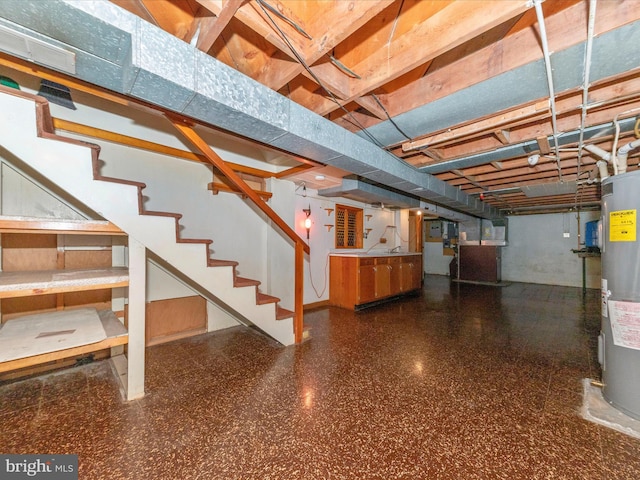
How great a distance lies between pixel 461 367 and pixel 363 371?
0.97 m

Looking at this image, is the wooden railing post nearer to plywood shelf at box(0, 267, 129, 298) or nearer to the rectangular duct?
plywood shelf at box(0, 267, 129, 298)

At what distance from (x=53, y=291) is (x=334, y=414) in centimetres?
207

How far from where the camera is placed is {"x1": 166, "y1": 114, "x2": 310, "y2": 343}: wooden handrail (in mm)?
2062

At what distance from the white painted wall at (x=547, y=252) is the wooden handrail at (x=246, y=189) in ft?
25.8

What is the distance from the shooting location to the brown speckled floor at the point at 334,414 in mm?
1440

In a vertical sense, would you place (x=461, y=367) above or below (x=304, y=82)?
below

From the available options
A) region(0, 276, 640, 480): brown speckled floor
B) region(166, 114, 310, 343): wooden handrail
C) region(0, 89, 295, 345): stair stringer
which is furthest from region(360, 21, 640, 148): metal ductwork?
region(0, 276, 640, 480): brown speckled floor

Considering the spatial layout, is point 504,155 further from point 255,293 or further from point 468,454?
point 255,293

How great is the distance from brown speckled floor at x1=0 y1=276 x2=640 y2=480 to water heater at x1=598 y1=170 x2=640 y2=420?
0.33 meters

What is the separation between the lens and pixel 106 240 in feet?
9.17

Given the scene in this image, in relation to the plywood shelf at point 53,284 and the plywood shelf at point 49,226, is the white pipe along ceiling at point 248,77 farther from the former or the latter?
the plywood shelf at point 53,284

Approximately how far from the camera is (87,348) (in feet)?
5.98

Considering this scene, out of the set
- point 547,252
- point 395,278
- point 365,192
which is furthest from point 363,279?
point 547,252

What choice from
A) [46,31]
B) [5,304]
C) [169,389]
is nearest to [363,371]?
[169,389]
